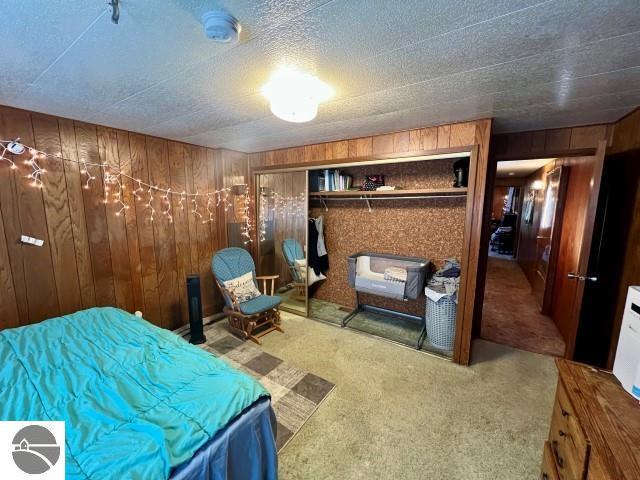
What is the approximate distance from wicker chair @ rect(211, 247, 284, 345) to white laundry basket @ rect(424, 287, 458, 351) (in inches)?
66.1

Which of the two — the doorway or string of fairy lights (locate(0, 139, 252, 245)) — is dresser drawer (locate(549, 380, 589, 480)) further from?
string of fairy lights (locate(0, 139, 252, 245))

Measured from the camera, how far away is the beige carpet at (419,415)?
1583 millimetres

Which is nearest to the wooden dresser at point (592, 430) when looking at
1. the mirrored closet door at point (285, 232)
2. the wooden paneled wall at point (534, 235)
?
the mirrored closet door at point (285, 232)

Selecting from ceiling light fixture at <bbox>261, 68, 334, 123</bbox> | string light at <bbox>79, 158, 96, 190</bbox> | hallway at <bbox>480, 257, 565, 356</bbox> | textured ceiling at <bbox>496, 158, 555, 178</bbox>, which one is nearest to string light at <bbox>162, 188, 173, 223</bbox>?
string light at <bbox>79, 158, 96, 190</bbox>

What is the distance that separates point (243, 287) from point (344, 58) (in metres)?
2.65

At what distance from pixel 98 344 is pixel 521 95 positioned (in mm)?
3209

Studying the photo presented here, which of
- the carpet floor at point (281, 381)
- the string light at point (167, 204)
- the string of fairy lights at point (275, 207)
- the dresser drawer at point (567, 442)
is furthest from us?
the string of fairy lights at point (275, 207)

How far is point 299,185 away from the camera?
3504 millimetres

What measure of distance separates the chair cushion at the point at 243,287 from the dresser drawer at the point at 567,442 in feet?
9.13

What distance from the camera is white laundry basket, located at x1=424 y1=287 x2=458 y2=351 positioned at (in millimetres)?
2654

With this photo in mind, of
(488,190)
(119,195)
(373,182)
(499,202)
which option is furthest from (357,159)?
(499,202)

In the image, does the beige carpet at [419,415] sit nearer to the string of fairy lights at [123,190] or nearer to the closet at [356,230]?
the closet at [356,230]

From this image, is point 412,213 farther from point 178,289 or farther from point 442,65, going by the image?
point 178,289

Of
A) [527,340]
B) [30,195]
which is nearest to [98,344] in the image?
[30,195]
